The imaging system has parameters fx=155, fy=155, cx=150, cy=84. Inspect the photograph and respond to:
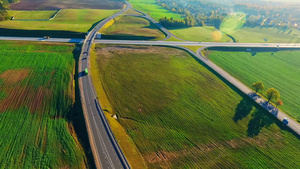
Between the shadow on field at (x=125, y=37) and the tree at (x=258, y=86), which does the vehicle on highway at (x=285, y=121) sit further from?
the shadow on field at (x=125, y=37)

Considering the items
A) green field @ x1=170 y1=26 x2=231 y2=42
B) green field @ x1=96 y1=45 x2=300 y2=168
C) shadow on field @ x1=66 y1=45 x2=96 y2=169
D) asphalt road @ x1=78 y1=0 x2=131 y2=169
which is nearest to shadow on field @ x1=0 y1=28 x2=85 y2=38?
green field @ x1=96 y1=45 x2=300 y2=168

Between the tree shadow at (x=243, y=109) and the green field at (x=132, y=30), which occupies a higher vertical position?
the green field at (x=132, y=30)

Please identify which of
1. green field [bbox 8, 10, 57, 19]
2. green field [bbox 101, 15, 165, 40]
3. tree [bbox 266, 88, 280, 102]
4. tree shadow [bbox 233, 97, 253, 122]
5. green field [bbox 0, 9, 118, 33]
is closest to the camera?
tree shadow [bbox 233, 97, 253, 122]

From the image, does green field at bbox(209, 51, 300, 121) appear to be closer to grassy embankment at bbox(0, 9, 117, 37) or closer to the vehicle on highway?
the vehicle on highway

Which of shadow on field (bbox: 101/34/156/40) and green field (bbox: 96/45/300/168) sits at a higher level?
shadow on field (bbox: 101/34/156/40)

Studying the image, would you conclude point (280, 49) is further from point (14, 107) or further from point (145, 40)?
point (14, 107)

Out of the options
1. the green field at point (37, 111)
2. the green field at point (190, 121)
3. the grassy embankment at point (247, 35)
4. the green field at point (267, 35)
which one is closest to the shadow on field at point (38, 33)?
the green field at point (37, 111)
